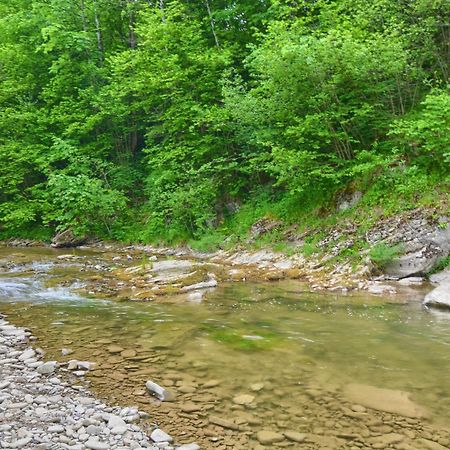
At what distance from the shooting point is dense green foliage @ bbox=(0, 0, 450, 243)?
12.0 m

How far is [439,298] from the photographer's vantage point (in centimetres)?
813

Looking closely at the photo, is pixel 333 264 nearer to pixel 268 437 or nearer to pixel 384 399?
pixel 384 399

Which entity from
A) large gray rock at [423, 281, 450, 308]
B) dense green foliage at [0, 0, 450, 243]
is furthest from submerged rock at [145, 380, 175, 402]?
dense green foliage at [0, 0, 450, 243]

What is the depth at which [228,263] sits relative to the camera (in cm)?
1389

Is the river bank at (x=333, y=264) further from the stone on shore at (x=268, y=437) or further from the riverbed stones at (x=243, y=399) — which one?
the stone on shore at (x=268, y=437)

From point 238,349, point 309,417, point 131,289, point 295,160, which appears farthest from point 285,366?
point 295,160

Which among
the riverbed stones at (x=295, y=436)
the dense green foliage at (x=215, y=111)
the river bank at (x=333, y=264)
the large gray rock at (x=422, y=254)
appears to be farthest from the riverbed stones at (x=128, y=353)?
the dense green foliage at (x=215, y=111)

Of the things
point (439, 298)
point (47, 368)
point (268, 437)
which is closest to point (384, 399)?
point (268, 437)

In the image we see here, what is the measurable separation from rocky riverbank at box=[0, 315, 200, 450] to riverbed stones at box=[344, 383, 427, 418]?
1899mm

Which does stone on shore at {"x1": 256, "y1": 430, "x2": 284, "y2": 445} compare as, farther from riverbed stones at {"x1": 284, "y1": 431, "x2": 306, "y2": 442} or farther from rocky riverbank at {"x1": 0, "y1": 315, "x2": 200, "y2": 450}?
rocky riverbank at {"x1": 0, "y1": 315, "x2": 200, "y2": 450}

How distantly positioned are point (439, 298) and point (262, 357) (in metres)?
4.30

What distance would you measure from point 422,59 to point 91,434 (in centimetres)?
1332

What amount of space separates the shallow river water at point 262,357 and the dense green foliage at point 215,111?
510 centimetres

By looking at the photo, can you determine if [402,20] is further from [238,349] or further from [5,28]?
[5,28]
